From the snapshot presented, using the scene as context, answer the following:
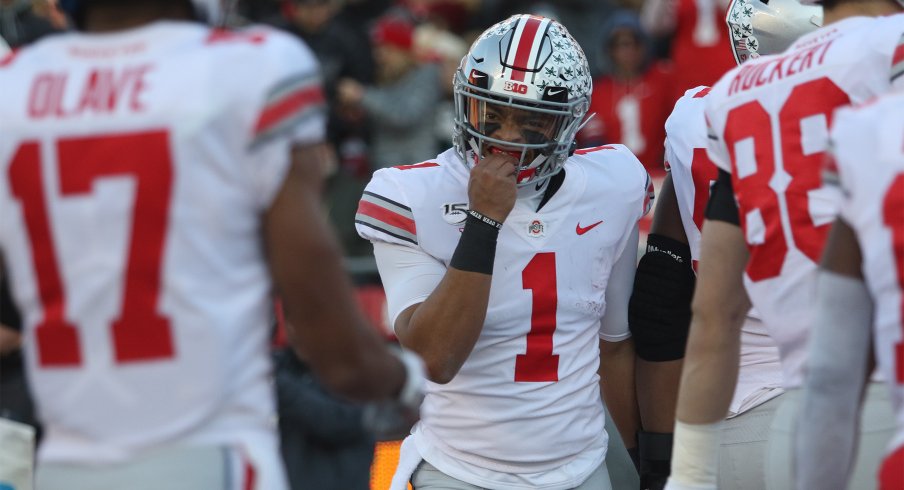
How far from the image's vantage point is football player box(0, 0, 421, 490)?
2273 mm

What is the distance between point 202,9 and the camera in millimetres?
2516

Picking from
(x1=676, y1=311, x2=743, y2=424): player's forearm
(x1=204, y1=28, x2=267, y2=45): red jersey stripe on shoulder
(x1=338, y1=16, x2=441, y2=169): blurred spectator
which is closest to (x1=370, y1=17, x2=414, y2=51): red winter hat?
(x1=338, y1=16, x2=441, y2=169): blurred spectator

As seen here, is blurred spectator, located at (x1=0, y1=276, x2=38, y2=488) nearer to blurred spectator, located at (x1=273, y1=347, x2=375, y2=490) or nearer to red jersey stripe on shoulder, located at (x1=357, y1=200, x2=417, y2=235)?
blurred spectator, located at (x1=273, y1=347, x2=375, y2=490)

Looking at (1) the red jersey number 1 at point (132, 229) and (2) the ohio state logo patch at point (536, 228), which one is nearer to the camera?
(1) the red jersey number 1 at point (132, 229)

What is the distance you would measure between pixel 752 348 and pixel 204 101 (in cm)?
184

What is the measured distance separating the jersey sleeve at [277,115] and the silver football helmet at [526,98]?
1155 mm

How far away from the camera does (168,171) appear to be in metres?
2.26

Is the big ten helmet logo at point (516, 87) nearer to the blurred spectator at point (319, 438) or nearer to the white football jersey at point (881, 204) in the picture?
the blurred spectator at point (319, 438)

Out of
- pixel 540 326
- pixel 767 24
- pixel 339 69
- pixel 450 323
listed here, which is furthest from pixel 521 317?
pixel 339 69

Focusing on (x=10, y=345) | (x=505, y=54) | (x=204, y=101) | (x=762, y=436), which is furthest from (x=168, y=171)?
(x=762, y=436)

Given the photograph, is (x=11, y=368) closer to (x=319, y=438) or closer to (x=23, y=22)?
(x=319, y=438)

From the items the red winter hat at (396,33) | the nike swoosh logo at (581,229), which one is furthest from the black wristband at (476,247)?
the red winter hat at (396,33)

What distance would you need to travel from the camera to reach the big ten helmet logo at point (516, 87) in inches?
136

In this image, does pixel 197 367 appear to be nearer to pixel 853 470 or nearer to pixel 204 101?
pixel 204 101
